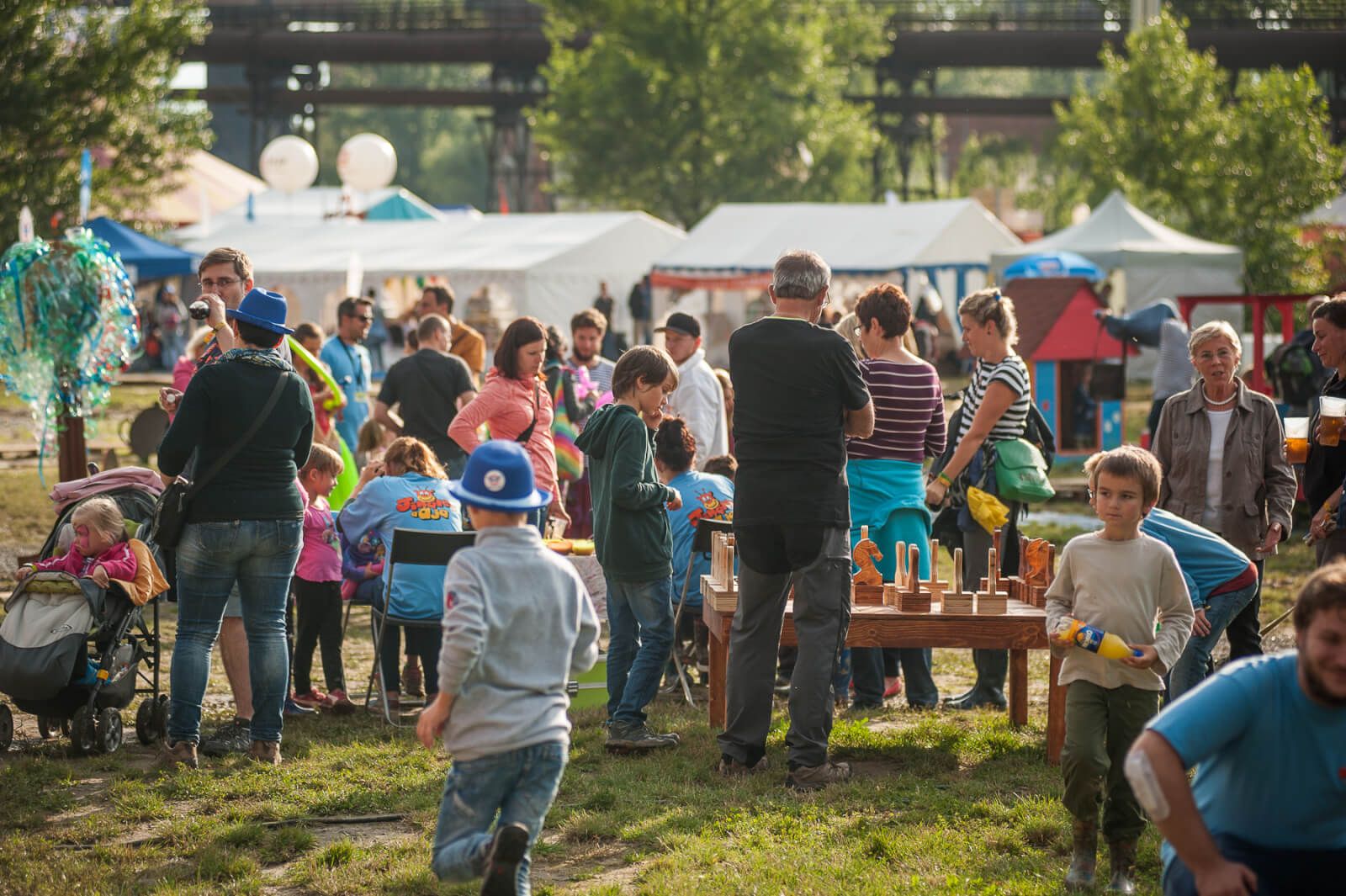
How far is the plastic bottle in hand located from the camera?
462cm

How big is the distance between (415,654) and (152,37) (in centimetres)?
2043

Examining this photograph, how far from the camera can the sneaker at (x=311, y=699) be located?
7523mm

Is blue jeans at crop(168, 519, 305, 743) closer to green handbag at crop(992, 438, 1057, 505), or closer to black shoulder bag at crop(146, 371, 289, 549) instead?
black shoulder bag at crop(146, 371, 289, 549)

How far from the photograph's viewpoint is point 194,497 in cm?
601

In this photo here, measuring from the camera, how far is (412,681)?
794 centimetres

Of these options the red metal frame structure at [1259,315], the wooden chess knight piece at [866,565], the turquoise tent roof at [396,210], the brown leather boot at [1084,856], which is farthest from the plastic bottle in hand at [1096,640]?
the turquoise tent roof at [396,210]

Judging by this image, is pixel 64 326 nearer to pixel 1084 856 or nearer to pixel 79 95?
pixel 1084 856

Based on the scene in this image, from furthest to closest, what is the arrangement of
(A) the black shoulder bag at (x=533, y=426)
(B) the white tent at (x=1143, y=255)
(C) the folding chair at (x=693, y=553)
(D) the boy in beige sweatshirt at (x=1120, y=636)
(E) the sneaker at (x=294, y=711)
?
(B) the white tent at (x=1143, y=255) → (A) the black shoulder bag at (x=533, y=426) → (C) the folding chair at (x=693, y=553) → (E) the sneaker at (x=294, y=711) → (D) the boy in beige sweatshirt at (x=1120, y=636)

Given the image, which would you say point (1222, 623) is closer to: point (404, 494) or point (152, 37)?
point (404, 494)

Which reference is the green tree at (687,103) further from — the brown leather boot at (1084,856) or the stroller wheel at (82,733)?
the brown leather boot at (1084,856)

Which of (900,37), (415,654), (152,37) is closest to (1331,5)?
(900,37)

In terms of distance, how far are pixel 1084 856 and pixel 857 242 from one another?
75.8 feet

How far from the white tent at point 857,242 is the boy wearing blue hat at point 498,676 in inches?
874

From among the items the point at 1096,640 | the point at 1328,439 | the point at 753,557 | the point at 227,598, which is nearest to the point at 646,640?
the point at 753,557
